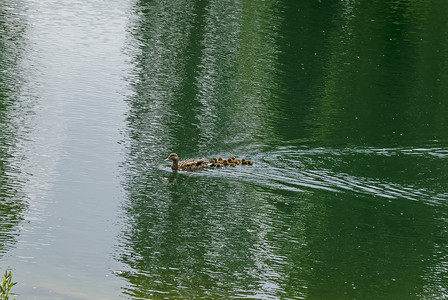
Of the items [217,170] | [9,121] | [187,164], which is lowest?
[217,170]

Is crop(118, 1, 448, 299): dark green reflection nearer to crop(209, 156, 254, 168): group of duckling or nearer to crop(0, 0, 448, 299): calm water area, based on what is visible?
crop(0, 0, 448, 299): calm water area

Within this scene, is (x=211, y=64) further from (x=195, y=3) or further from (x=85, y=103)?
(x=195, y=3)

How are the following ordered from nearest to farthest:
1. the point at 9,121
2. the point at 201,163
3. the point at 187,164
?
the point at 187,164, the point at 201,163, the point at 9,121

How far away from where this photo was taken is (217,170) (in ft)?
62.6

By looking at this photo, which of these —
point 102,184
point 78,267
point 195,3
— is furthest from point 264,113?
point 195,3

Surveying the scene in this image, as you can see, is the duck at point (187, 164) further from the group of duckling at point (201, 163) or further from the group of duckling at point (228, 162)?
the group of duckling at point (228, 162)

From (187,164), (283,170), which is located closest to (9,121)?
(187,164)

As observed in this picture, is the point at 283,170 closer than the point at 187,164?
No

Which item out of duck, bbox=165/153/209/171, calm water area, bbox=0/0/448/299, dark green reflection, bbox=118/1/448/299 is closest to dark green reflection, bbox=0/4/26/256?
calm water area, bbox=0/0/448/299

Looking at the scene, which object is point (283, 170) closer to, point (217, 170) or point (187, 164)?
point (217, 170)

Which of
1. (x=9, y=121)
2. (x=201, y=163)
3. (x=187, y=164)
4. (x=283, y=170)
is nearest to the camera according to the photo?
(x=187, y=164)

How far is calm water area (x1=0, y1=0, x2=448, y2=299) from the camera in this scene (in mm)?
14680

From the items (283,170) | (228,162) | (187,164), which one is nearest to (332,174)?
(283,170)

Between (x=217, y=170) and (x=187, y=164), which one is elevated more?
(x=187, y=164)
